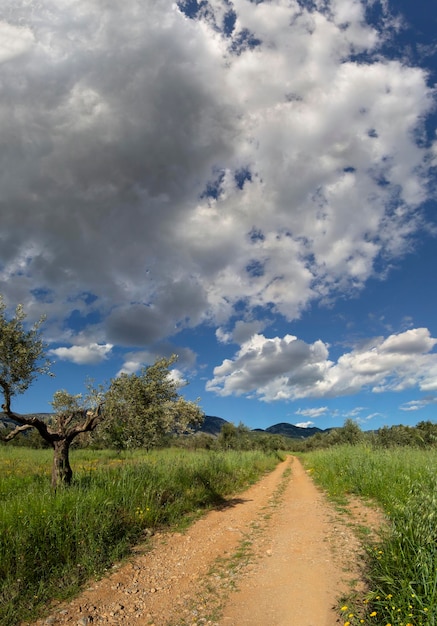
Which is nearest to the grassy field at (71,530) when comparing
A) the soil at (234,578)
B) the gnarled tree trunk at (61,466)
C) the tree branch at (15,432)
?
the soil at (234,578)

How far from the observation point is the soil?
5711 millimetres

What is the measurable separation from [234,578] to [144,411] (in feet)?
24.3

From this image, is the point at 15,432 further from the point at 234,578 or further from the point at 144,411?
the point at 234,578

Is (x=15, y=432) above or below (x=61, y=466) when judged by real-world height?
above

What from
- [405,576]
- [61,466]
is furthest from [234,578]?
[61,466]

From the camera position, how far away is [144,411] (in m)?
13.6

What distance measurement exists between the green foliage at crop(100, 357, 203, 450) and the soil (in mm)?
3641

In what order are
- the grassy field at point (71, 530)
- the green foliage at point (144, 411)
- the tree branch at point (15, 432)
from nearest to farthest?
the grassy field at point (71, 530) → the tree branch at point (15, 432) → the green foliage at point (144, 411)

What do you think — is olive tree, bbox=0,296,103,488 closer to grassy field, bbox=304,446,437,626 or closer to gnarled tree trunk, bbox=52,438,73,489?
gnarled tree trunk, bbox=52,438,73,489

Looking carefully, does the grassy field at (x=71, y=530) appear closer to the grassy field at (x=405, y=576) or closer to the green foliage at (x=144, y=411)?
Result: the green foliage at (x=144, y=411)

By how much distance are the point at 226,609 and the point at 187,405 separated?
8696 mm

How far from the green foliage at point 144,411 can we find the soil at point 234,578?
364 cm

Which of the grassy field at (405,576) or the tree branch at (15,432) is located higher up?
the tree branch at (15,432)

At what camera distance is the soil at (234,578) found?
5.71 meters
